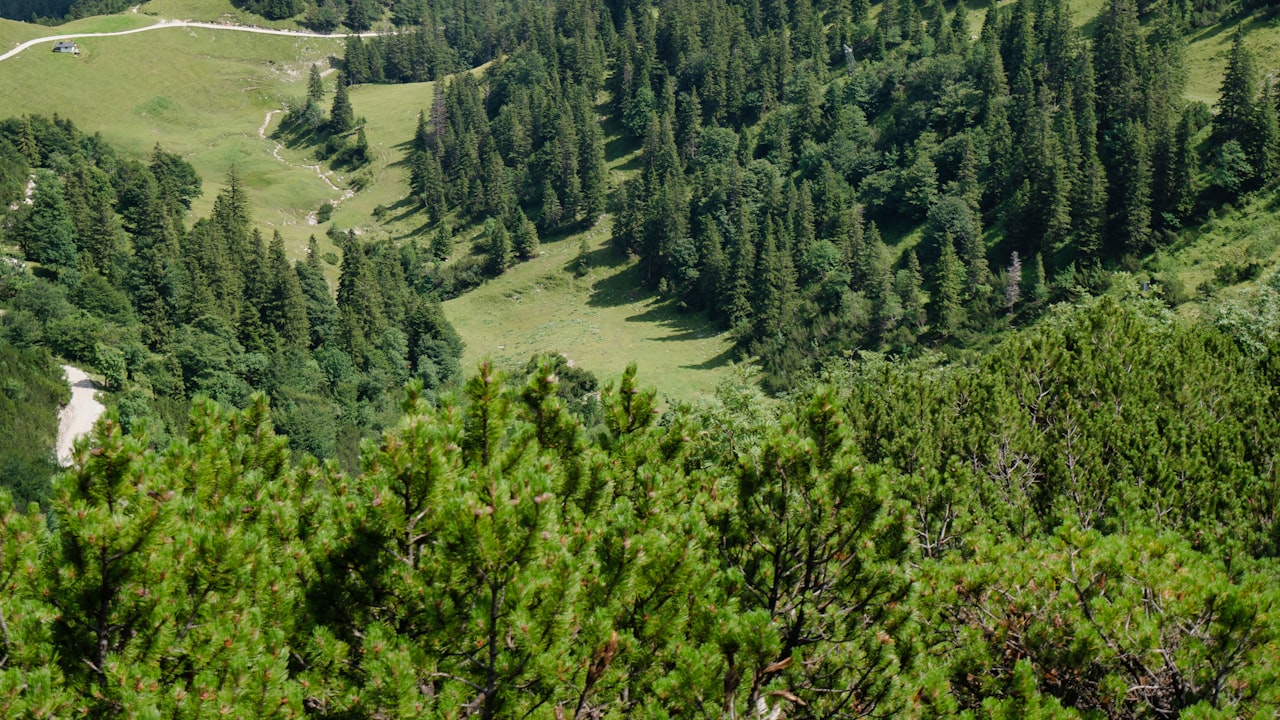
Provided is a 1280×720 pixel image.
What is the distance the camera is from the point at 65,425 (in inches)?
2692

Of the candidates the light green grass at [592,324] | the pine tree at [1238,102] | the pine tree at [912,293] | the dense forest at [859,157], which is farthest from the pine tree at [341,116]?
the pine tree at [1238,102]

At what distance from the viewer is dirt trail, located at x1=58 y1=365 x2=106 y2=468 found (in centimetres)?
6594

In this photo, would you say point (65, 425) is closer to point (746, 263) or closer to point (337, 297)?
point (337, 297)

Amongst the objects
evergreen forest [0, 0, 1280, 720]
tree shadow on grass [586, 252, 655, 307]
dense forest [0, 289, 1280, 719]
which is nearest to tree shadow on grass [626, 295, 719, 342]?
tree shadow on grass [586, 252, 655, 307]

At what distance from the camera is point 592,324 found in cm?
9569

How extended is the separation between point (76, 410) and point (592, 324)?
4927 centimetres

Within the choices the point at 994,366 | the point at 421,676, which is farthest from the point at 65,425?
the point at 421,676

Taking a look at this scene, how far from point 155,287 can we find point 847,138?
82268 millimetres

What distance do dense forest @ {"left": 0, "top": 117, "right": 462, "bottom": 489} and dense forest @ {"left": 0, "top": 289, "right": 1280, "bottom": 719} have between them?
66.3 m

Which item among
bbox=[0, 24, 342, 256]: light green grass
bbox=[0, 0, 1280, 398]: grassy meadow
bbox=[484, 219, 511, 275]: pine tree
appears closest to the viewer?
bbox=[0, 0, 1280, 398]: grassy meadow

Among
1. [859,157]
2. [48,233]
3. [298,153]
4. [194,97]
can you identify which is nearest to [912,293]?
[859,157]

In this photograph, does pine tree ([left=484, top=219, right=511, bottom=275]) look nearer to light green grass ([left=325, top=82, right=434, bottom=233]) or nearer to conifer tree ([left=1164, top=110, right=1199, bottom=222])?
light green grass ([left=325, top=82, right=434, bottom=233])

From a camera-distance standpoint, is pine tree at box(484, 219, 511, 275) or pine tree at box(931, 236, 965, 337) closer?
pine tree at box(931, 236, 965, 337)

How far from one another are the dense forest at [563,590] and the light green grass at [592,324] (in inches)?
2558
